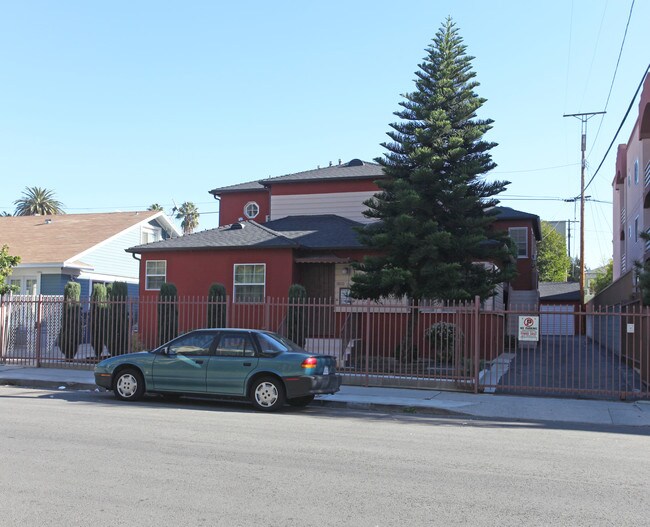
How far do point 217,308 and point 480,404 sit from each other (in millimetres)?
8669

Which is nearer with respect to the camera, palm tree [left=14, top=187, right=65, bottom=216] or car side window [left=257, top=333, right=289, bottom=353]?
car side window [left=257, top=333, right=289, bottom=353]

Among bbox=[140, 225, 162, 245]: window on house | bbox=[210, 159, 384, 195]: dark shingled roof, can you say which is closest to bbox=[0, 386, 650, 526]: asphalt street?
bbox=[210, 159, 384, 195]: dark shingled roof

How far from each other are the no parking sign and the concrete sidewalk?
51.4 inches

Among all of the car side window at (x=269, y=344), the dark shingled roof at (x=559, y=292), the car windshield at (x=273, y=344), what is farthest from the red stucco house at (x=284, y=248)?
the dark shingled roof at (x=559, y=292)

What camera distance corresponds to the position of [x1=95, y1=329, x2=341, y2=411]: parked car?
1157cm

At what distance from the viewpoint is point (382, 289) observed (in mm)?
18375

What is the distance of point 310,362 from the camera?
11.6 m

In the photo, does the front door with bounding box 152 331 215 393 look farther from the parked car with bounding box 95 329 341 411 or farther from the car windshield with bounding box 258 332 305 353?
the car windshield with bounding box 258 332 305 353

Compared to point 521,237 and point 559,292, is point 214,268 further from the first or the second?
point 559,292

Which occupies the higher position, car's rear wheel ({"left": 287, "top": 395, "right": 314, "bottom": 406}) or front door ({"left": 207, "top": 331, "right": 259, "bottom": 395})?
front door ({"left": 207, "top": 331, "right": 259, "bottom": 395})

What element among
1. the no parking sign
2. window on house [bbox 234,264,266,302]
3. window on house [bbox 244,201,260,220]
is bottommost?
the no parking sign

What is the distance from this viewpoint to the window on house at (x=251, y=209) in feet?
98.9

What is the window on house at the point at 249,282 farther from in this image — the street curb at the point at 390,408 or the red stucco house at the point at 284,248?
the street curb at the point at 390,408

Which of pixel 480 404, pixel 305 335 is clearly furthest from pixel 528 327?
pixel 305 335
